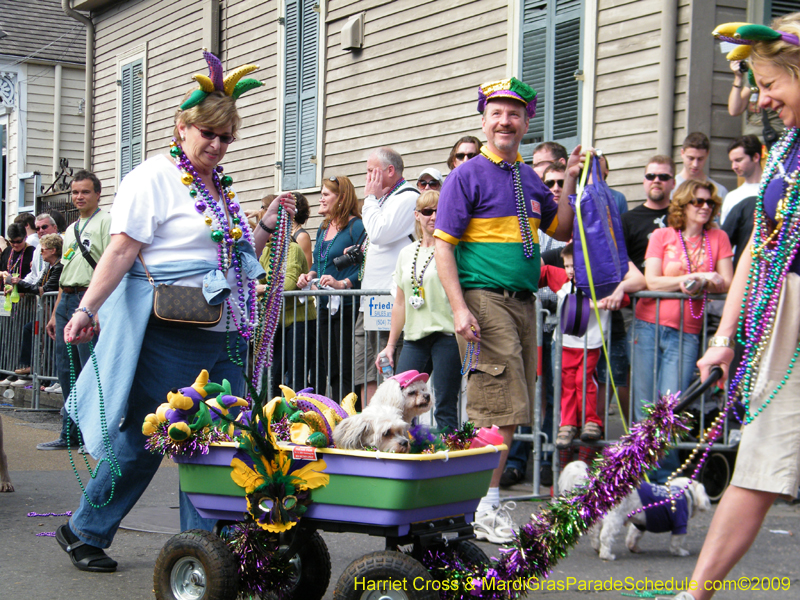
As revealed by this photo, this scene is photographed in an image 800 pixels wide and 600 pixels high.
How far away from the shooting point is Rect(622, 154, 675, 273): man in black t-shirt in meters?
6.67

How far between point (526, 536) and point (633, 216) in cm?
410

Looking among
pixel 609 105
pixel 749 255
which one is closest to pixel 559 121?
pixel 609 105

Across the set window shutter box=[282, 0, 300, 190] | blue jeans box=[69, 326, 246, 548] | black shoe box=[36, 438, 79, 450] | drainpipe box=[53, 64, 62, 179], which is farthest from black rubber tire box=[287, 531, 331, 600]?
drainpipe box=[53, 64, 62, 179]

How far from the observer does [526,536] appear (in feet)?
10.4

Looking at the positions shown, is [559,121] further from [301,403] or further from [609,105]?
[301,403]

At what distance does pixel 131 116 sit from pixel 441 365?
1422 centimetres

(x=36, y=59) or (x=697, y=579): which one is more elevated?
(x=36, y=59)

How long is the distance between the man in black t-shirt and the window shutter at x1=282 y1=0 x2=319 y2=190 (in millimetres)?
7074

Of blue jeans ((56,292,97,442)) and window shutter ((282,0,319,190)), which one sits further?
window shutter ((282,0,319,190))

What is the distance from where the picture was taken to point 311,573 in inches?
147

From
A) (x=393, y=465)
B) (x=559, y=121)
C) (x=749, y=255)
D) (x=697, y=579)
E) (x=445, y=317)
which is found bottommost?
(x=697, y=579)

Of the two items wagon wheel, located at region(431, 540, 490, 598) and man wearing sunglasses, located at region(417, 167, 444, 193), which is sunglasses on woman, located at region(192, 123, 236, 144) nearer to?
wagon wheel, located at region(431, 540, 490, 598)

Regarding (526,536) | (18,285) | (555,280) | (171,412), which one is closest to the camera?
(526,536)

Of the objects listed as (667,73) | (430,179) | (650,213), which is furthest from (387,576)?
(667,73)
